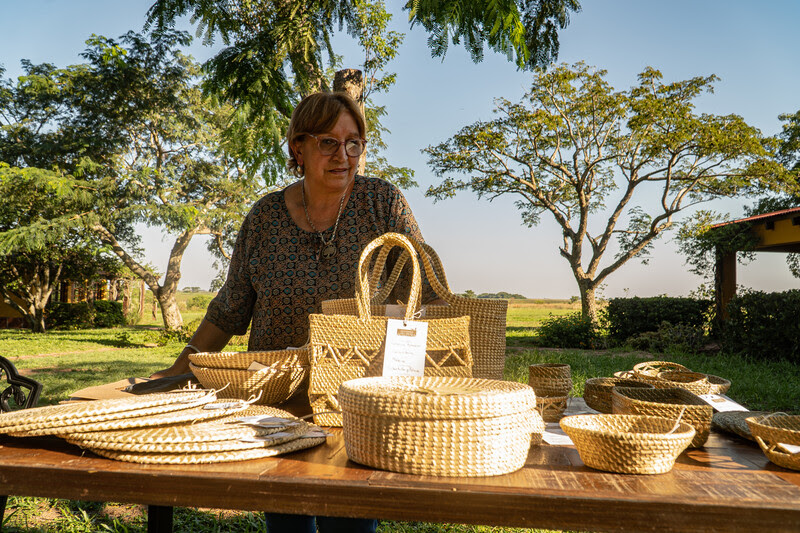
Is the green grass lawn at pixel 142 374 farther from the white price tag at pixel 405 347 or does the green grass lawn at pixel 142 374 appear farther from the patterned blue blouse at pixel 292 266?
the white price tag at pixel 405 347

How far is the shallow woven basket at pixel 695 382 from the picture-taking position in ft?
4.88

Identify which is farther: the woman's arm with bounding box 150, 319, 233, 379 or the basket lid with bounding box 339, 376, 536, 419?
the woman's arm with bounding box 150, 319, 233, 379

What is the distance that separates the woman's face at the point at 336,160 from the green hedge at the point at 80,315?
70.5 feet

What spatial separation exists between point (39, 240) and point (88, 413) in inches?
726

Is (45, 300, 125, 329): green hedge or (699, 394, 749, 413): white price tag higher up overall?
(699, 394, 749, 413): white price tag

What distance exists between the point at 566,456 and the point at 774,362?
963cm

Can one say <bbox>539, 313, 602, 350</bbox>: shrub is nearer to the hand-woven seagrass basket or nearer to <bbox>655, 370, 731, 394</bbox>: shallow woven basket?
<bbox>655, 370, 731, 394</bbox>: shallow woven basket

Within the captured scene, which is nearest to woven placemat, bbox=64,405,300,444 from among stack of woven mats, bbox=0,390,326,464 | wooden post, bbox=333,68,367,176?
stack of woven mats, bbox=0,390,326,464

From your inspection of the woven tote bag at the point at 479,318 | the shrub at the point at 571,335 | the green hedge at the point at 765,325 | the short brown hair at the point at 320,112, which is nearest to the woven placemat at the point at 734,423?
the woven tote bag at the point at 479,318

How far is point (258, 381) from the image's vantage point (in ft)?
4.86

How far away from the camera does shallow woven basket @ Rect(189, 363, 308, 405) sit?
1482 mm

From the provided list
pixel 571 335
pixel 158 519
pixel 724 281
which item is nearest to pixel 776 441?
pixel 158 519

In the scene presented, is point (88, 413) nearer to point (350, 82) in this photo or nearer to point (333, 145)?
point (333, 145)

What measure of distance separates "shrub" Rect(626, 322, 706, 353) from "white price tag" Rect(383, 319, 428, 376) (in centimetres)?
1130
